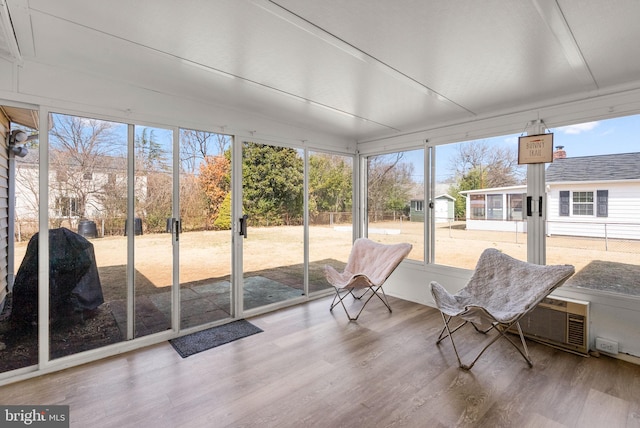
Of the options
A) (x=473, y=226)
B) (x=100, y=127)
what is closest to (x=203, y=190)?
(x=100, y=127)

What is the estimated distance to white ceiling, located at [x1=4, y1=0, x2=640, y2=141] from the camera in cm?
164

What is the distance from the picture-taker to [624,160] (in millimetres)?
2742

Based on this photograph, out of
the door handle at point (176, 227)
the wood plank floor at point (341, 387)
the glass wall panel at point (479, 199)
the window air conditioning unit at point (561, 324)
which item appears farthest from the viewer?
the glass wall panel at point (479, 199)

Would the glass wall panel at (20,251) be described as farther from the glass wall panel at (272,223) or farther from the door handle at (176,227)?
the glass wall panel at (272,223)

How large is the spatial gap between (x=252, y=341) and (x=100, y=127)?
2362mm

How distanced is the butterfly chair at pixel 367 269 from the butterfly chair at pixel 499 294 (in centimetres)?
76

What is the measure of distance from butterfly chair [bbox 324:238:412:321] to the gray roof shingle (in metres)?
1.64

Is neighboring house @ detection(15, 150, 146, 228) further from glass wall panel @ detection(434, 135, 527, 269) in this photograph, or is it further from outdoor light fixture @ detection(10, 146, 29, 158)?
glass wall panel @ detection(434, 135, 527, 269)

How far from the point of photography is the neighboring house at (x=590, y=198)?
8.98 feet

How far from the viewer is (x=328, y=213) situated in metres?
4.62

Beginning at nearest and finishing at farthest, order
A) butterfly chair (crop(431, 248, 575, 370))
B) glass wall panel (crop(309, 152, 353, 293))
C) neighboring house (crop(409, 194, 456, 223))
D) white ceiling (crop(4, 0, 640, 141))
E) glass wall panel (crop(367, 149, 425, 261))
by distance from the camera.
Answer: white ceiling (crop(4, 0, 640, 141)), butterfly chair (crop(431, 248, 575, 370)), neighboring house (crop(409, 194, 456, 223)), glass wall panel (crop(367, 149, 425, 261)), glass wall panel (crop(309, 152, 353, 293))

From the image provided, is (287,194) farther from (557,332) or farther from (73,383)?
(557,332)

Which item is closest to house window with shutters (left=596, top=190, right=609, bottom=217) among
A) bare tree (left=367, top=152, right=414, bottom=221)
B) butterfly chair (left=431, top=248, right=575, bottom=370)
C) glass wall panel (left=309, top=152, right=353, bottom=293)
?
butterfly chair (left=431, top=248, right=575, bottom=370)

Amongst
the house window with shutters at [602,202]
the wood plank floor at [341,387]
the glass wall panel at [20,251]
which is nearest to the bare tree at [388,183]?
the house window with shutters at [602,202]
